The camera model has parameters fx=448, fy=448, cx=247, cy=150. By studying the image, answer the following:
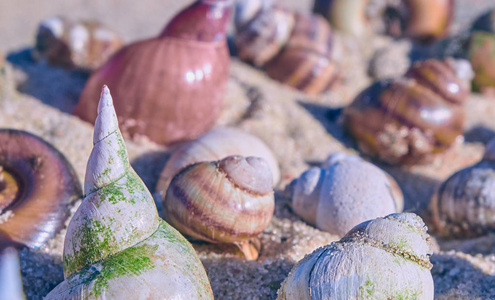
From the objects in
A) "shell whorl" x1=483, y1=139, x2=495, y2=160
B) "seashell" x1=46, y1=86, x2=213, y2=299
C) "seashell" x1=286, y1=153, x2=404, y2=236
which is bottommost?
"shell whorl" x1=483, y1=139, x2=495, y2=160

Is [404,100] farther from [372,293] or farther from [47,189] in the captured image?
[47,189]

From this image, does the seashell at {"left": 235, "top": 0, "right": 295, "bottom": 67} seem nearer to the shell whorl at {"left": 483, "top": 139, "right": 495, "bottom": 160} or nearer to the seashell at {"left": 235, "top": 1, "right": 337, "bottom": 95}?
the seashell at {"left": 235, "top": 1, "right": 337, "bottom": 95}

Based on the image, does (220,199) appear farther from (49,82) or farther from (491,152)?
(49,82)

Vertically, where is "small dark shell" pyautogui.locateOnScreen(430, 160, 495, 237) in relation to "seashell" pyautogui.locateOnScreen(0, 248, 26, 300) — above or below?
below

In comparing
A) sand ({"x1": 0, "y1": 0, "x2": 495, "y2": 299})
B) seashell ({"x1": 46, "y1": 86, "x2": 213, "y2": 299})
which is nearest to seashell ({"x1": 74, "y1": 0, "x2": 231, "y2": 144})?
sand ({"x1": 0, "y1": 0, "x2": 495, "y2": 299})

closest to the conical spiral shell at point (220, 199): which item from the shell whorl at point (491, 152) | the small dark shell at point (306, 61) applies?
the shell whorl at point (491, 152)

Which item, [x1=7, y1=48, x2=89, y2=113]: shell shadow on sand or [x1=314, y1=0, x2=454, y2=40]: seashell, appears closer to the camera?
[x1=7, y1=48, x2=89, y2=113]: shell shadow on sand
